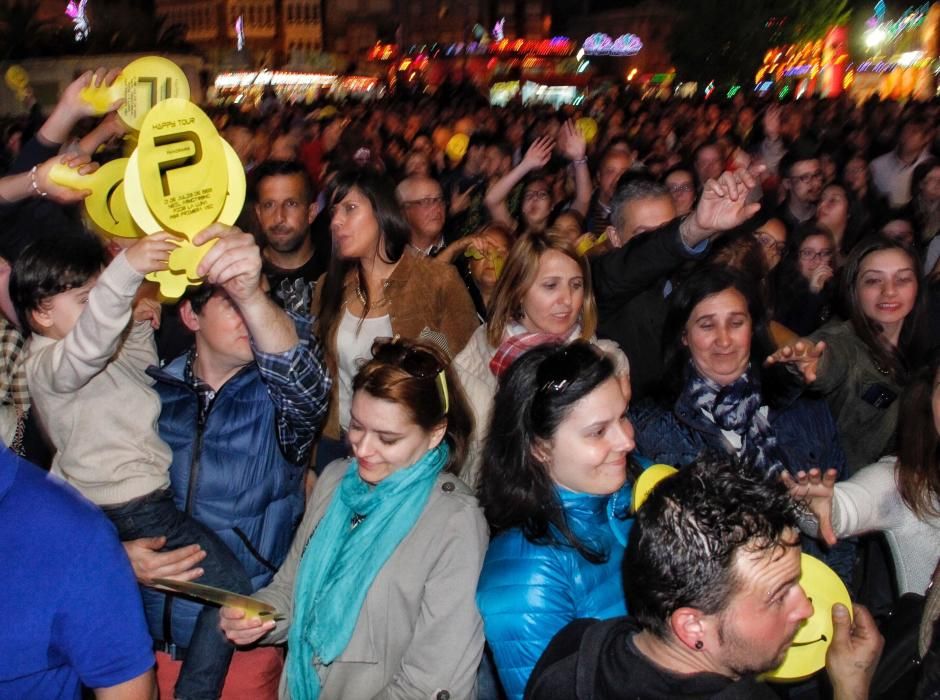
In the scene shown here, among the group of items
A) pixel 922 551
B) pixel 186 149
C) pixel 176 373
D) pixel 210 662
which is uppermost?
pixel 186 149

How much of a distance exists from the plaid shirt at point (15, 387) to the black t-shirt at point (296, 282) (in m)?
0.94

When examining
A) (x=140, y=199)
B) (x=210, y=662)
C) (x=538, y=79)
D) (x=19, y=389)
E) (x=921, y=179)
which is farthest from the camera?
(x=538, y=79)

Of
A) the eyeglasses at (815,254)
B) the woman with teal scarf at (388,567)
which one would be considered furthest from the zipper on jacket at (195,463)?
the eyeglasses at (815,254)

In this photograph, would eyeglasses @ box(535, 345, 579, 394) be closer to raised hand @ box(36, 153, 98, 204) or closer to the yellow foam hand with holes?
the yellow foam hand with holes

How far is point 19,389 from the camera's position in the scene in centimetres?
336

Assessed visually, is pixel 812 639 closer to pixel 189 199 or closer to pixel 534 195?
pixel 189 199

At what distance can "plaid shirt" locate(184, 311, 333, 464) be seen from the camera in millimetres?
2430

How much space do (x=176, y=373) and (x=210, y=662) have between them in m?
0.86

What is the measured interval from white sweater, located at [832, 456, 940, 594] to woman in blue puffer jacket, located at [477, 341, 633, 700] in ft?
2.47

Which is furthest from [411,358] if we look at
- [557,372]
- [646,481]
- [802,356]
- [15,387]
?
[15,387]

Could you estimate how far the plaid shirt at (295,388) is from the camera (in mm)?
2430

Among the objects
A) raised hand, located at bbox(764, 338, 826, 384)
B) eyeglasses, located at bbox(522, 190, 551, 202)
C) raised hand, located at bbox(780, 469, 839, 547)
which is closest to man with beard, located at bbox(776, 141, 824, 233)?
eyeglasses, located at bbox(522, 190, 551, 202)

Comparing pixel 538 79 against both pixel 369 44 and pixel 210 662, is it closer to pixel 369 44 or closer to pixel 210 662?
pixel 369 44

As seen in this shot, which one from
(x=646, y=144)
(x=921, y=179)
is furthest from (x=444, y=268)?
(x=646, y=144)
